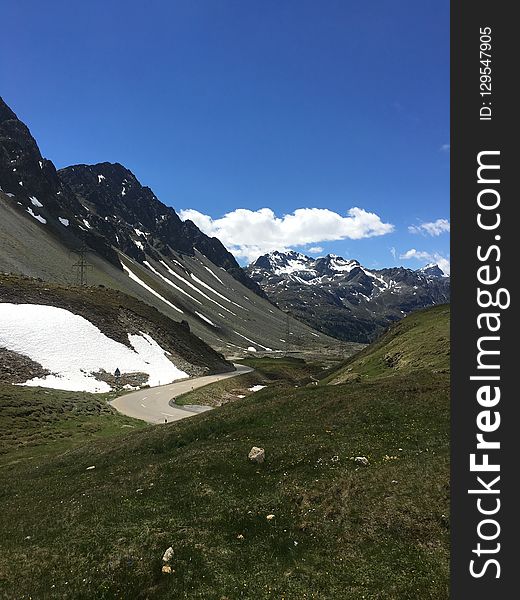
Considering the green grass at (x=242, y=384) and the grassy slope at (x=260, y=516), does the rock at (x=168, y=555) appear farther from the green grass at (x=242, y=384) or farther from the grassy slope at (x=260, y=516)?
the green grass at (x=242, y=384)

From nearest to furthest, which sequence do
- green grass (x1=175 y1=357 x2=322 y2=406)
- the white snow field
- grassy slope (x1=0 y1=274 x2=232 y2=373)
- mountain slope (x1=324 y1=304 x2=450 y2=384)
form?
mountain slope (x1=324 y1=304 x2=450 y2=384), green grass (x1=175 y1=357 x2=322 y2=406), the white snow field, grassy slope (x1=0 y1=274 x2=232 y2=373)

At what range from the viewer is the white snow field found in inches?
2992

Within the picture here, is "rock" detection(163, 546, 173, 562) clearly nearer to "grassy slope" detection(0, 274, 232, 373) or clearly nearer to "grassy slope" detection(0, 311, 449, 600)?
"grassy slope" detection(0, 311, 449, 600)

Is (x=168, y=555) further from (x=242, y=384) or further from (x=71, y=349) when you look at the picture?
(x=242, y=384)

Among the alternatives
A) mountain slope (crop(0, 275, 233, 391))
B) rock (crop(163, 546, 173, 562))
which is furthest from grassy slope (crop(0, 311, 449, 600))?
mountain slope (crop(0, 275, 233, 391))

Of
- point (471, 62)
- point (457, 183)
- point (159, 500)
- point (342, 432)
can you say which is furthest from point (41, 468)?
point (471, 62)

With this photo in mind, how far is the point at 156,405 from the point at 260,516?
2082 inches

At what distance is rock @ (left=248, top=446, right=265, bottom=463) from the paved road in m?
36.3

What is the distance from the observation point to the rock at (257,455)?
23312 mm

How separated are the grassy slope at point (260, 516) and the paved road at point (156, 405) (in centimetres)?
3012

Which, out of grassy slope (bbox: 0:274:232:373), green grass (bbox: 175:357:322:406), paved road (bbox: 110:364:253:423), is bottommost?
paved road (bbox: 110:364:253:423)

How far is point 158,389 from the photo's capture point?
268ft

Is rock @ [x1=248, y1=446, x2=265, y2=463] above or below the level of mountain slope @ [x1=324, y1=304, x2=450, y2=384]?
below

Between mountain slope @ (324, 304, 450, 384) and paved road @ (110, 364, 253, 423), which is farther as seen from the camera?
paved road @ (110, 364, 253, 423)
